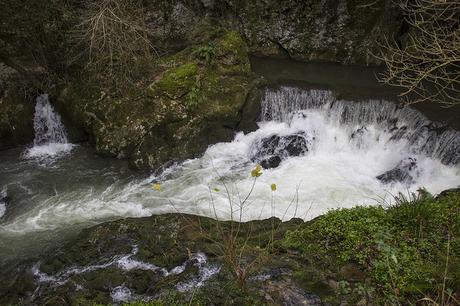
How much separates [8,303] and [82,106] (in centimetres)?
539

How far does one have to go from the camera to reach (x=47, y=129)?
33.2 ft

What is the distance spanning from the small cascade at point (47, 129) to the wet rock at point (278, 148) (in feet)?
14.8

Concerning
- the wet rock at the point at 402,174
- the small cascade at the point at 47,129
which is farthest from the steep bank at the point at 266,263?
the small cascade at the point at 47,129

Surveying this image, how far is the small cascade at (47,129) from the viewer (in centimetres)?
1001

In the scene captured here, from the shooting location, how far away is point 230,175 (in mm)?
8820

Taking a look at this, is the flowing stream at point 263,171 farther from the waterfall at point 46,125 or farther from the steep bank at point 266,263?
the steep bank at point 266,263

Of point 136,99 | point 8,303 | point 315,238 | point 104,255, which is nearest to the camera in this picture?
point 315,238

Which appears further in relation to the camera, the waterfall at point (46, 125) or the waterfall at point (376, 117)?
the waterfall at point (46, 125)

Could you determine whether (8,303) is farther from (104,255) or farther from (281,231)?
(281,231)

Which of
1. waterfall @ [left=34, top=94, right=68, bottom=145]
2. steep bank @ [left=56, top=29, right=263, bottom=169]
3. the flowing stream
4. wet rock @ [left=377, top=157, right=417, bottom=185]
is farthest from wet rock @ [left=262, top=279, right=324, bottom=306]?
waterfall @ [left=34, top=94, right=68, bottom=145]

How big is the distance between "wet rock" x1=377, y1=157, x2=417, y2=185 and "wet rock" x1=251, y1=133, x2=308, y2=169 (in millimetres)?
1851

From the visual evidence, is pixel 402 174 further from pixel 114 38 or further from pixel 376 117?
pixel 114 38

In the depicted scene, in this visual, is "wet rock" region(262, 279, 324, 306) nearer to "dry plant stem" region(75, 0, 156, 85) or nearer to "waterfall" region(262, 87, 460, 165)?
"waterfall" region(262, 87, 460, 165)

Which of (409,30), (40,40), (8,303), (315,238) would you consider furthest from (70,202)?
(409,30)
